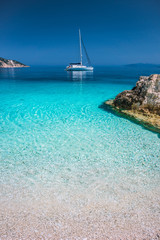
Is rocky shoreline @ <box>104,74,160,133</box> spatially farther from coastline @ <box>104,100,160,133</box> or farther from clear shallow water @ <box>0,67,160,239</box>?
clear shallow water @ <box>0,67,160,239</box>

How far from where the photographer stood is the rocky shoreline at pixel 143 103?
26.8 ft

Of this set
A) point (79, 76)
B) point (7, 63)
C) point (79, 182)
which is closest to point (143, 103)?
point (79, 182)

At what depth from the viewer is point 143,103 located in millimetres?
9023

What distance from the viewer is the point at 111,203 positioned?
10.5 feet

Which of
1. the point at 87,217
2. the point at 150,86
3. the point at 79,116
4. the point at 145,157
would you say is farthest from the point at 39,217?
the point at 150,86

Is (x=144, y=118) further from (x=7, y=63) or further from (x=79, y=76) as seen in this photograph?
(x=7, y=63)

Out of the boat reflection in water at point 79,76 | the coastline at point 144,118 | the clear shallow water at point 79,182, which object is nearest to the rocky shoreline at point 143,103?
the coastline at point 144,118

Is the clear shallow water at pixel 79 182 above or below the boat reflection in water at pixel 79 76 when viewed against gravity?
below

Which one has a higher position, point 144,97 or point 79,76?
point 79,76

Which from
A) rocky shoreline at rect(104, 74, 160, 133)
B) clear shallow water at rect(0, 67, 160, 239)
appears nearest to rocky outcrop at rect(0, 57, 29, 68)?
rocky shoreline at rect(104, 74, 160, 133)

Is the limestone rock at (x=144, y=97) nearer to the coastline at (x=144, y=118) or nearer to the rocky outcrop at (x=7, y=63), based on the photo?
the coastline at (x=144, y=118)

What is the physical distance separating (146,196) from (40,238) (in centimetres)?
233

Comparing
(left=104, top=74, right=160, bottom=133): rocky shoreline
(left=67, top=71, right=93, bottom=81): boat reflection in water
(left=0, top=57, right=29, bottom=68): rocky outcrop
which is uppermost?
(left=0, top=57, right=29, bottom=68): rocky outcrop

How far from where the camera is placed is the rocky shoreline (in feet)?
26.8
